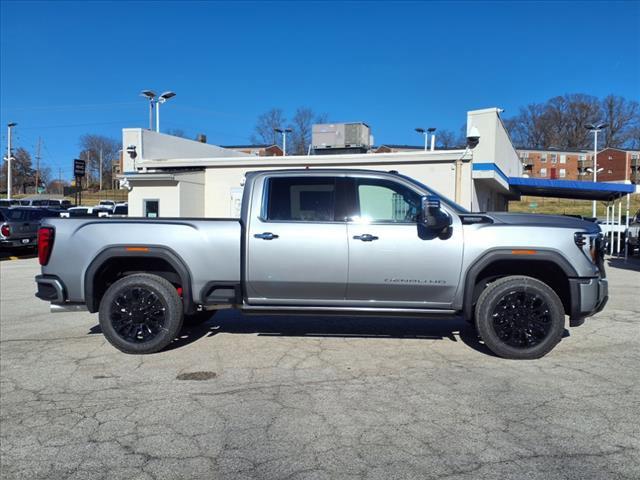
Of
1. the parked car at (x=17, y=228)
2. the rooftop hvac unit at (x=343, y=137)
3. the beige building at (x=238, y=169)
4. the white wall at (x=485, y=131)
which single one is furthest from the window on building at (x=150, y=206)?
the white wall at (x=485, y=131)

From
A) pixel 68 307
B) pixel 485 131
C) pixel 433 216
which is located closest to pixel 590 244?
pixel 433 216

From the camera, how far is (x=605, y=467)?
Result: 339 cm

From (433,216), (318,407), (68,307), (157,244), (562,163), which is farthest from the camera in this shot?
(562,163)

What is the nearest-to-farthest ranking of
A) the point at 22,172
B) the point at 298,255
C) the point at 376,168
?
the point at 298,255 → the point at 376,168 → the point at 22,172

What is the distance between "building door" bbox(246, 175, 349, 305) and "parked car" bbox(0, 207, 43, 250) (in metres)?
16.3

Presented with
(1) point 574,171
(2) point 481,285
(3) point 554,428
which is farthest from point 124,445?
(1) point 574,171

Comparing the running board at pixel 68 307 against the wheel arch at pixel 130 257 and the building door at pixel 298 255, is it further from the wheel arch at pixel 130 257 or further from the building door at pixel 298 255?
the building door at pixel 298 255

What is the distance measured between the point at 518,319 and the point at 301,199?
262cm

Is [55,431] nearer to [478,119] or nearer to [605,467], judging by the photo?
[605,467]

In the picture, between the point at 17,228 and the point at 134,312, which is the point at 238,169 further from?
the point at 134,312

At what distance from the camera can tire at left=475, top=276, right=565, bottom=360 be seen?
5566 millimetres

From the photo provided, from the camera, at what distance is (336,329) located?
7.07m

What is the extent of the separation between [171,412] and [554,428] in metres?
2.93

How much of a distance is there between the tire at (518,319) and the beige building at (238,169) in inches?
411
